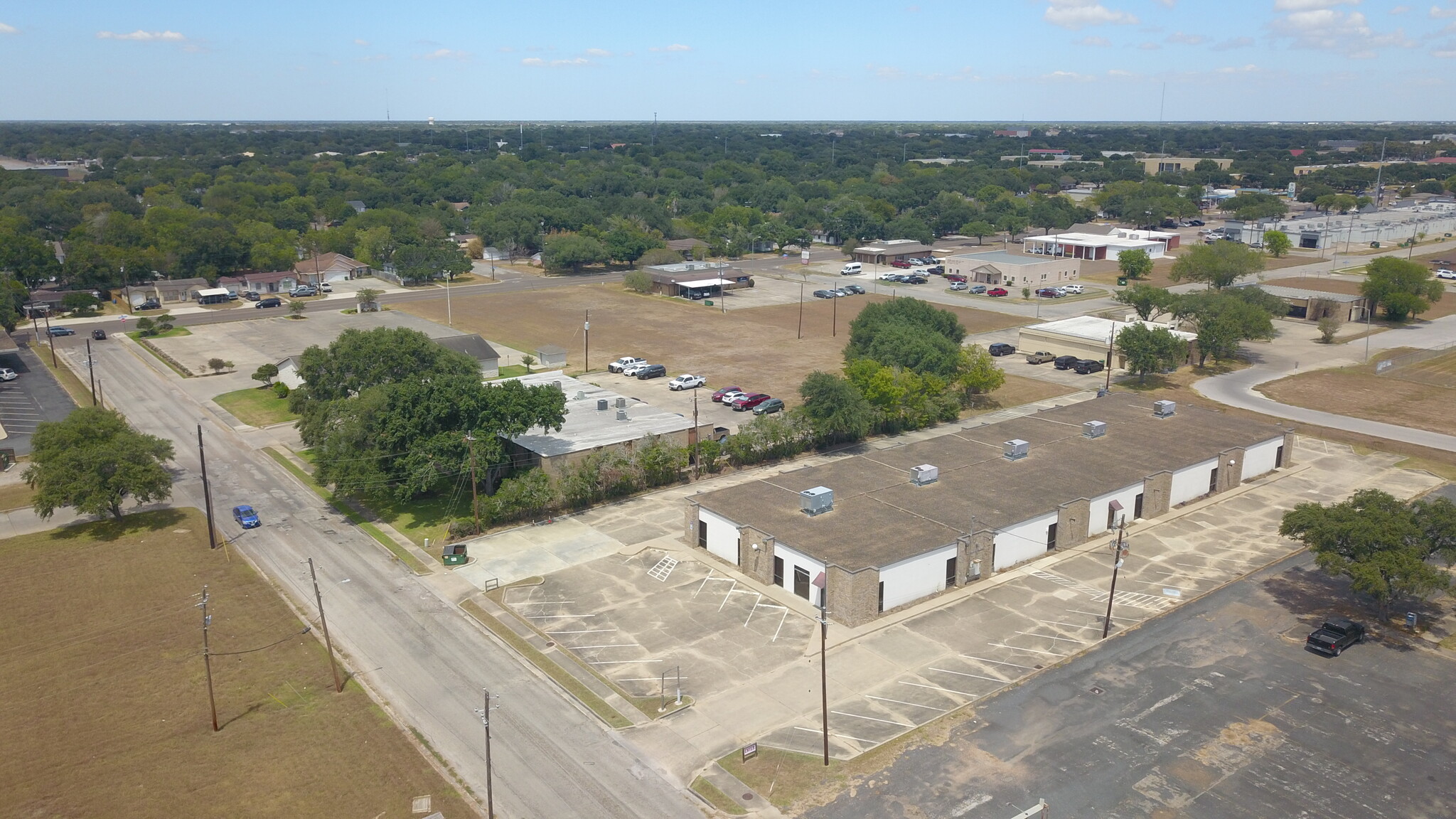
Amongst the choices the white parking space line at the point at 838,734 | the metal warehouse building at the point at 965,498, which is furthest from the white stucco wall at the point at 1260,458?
the white parking space line at the point at 838,734

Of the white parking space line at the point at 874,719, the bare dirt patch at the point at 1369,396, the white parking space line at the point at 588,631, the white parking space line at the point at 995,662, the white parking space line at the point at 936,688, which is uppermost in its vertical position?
the bare dirt patch at the point at 1369,396

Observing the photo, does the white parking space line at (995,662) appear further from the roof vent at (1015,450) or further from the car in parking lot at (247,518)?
the car in parking lot at (247,518)

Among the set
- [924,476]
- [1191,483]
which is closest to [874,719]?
[924,476]

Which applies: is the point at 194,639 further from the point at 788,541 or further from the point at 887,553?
the point at 887,553

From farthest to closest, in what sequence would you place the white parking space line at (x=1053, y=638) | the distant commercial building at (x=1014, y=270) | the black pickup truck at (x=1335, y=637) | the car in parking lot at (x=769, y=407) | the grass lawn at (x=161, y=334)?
1. the distant commercial building at (x=1014, y=270)
2. the grass lawn at (x=161, y=334)
3. the car in parking lot at (x=769, y=407)
4. the white parking space line at (x=1053, y=638)
5. the black pickup truck at (x=1335, y=637)

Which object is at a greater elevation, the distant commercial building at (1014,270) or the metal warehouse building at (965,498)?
the distant commercial building at (1014,270)

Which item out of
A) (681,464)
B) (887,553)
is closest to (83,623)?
(681,464)
